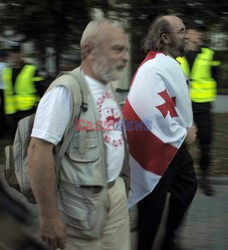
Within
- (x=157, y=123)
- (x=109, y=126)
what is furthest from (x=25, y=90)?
(x=109, y=126)

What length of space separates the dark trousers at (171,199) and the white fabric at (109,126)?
786 mm

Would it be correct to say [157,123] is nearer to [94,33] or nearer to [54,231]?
[94,33]

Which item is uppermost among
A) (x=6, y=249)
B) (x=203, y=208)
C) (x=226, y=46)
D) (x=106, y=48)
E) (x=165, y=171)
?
(x=106, y=48)

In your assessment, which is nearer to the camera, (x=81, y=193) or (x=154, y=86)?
(x=81, y=193)

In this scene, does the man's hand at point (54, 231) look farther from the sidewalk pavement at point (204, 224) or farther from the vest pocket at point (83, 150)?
the sidewalk pavement at point (204, 224)

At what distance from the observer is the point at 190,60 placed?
529 centimetres

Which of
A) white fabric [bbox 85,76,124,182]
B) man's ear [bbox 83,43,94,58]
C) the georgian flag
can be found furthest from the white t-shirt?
the georgian flag

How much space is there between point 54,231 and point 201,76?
3.63 metres

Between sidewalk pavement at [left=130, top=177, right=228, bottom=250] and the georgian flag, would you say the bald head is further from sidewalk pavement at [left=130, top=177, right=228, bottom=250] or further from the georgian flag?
sidewalk pavement at [left=130, top=177, right=228, bottom=250]

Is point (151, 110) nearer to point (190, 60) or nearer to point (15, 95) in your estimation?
point (190, 60)

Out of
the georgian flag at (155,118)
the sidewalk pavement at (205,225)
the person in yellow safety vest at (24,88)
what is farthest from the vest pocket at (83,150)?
the person in yellow safety vest at (24,88)

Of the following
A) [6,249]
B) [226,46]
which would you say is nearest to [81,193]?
[6,249]

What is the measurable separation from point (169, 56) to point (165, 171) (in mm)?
759

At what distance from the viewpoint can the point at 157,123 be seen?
297cm
